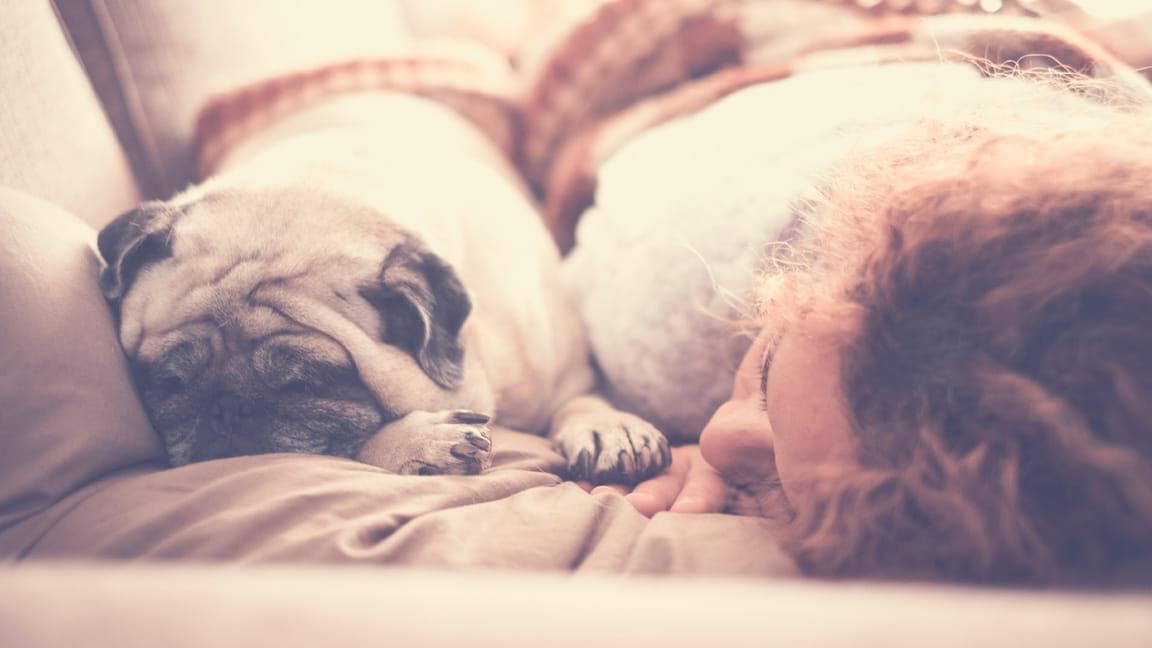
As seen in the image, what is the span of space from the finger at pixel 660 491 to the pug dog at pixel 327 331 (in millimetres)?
30

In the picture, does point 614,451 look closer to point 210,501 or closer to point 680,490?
point 680,490

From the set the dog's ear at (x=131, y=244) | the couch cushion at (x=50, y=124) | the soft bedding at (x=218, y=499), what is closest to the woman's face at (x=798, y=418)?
the soft bedding at (x=218, y=499)

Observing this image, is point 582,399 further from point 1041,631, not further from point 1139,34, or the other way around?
point 1139,34

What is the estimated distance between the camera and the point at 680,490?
118 cm

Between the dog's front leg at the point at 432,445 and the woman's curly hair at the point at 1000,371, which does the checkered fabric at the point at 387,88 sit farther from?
the woman's curly hair at the point at 1000,371

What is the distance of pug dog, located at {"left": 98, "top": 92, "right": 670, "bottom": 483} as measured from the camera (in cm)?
115

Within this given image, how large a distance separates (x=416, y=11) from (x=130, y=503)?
2511mm

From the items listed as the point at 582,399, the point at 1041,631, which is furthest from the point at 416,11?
the point at 1041,631

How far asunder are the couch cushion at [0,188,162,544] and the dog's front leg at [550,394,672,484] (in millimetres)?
677

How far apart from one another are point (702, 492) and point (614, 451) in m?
0.20

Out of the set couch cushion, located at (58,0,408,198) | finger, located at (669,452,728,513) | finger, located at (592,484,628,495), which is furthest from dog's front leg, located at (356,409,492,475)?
couch cushion, located at (58,0,408,198)

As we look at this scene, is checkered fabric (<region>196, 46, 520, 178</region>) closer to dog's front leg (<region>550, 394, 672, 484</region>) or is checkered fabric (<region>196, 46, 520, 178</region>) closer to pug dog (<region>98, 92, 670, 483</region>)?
pug dog (<region>98, 92, 670, 483</region>)

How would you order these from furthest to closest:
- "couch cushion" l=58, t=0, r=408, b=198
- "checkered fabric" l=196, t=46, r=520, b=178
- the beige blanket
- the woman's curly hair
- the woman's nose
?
"checkered fabric" l=196, t=46, r=520, b=178 → "couch cushion" l=58, t=0, r=408, b=198 → the woman's nose → the beige blanket → the woman's curly hair

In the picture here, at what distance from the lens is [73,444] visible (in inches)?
36.8
